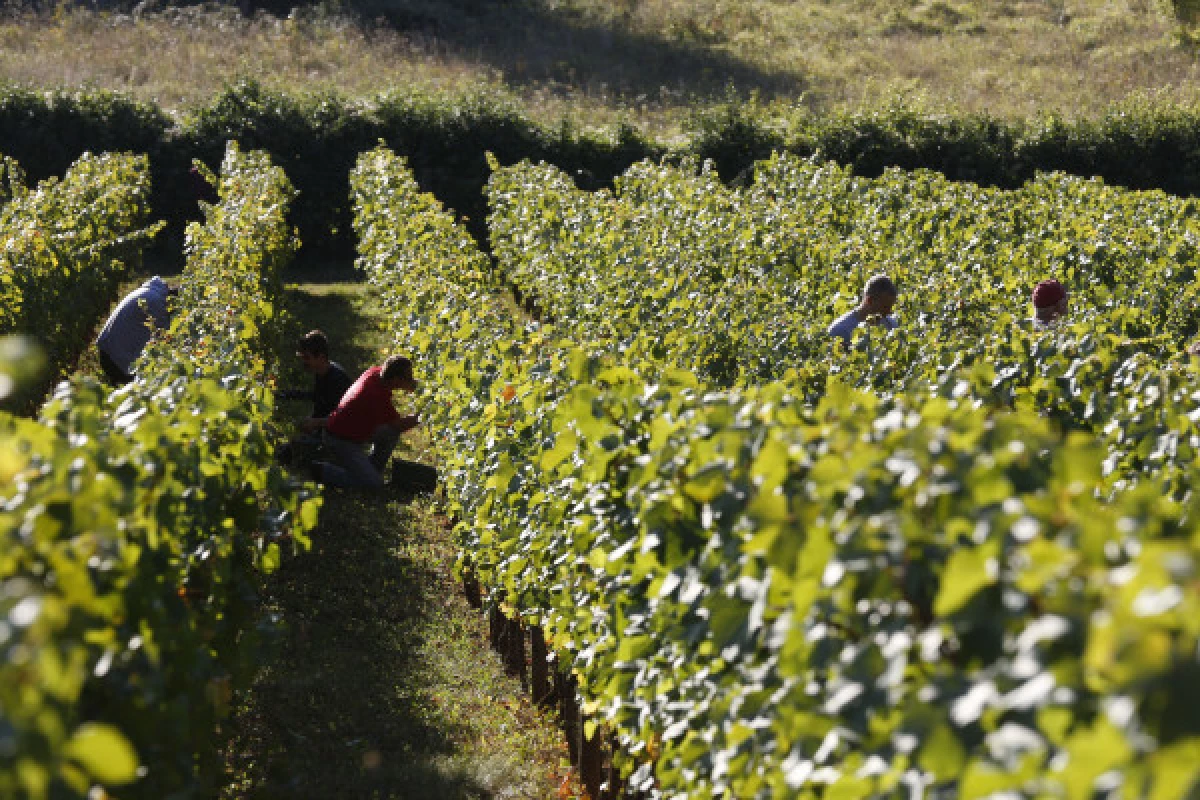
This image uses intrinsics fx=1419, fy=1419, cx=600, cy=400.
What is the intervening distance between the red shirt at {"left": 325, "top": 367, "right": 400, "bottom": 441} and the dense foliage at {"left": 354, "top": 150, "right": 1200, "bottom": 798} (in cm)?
41

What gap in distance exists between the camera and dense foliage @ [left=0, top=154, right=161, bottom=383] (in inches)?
398

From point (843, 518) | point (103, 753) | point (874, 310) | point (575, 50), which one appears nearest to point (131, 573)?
point (103, 753)

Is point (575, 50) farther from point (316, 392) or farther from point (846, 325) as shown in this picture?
point (846, 325)

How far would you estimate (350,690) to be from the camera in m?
6.93

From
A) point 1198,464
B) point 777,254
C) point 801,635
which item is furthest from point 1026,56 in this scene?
point 801,635

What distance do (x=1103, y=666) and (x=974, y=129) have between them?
2140 cm

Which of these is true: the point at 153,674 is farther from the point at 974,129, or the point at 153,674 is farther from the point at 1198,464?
the point at 974,129

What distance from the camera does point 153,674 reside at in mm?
3355

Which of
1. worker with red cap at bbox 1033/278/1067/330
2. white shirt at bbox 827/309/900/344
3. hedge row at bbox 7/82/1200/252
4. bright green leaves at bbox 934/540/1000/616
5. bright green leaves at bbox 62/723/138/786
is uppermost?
bright green leaves at bbox 934/540/1000/616

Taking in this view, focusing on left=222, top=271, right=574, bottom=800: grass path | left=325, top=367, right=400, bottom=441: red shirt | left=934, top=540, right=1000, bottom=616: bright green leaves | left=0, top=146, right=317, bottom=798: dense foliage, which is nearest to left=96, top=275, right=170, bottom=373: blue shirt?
left=325, top=367, right=400, bottom=441: red shirt

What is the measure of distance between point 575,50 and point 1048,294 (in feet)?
83.4

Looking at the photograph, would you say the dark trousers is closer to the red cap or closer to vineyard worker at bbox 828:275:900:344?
vineyard worker at bbox 828:275:900:344

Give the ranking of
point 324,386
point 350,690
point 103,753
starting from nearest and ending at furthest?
point 103,753 < point 350,690 < point 324,386

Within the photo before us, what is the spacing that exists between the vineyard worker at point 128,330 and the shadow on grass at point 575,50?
19.6m
